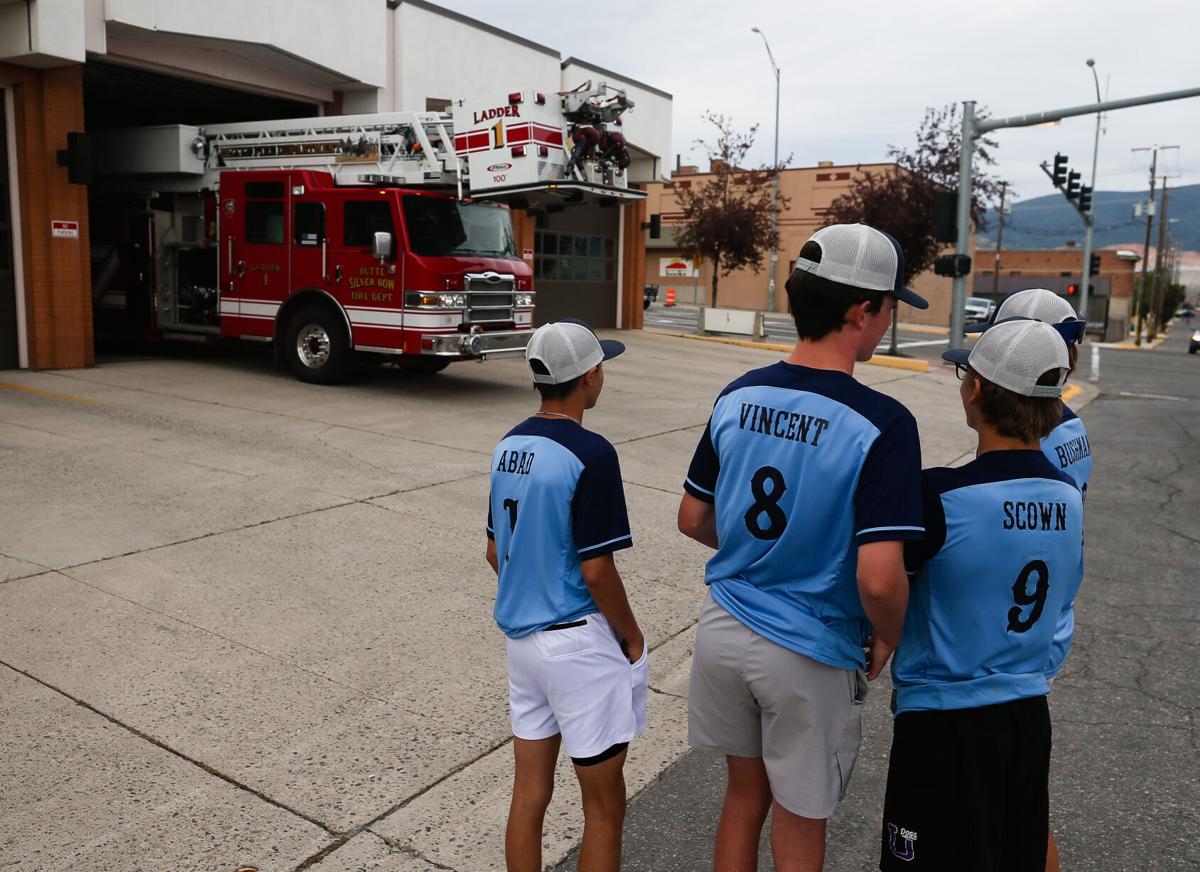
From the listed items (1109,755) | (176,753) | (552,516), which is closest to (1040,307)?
(552,516)

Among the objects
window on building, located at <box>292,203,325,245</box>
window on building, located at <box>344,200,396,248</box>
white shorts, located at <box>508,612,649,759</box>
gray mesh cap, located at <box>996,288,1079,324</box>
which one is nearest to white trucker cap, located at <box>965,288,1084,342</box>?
gray mesh cap, located at <box>996,288,1079,324</box>

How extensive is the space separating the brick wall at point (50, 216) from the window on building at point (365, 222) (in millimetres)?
4310

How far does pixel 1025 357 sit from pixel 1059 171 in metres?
29.0

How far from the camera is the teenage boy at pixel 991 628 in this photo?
238cm

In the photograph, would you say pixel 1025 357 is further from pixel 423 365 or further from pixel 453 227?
pixel 423 365

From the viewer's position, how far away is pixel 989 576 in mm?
2385

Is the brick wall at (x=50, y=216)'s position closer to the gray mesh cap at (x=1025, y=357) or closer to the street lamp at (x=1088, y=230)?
the gray mesh cap at (x=1025, y=357)

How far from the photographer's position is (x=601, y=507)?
2756 mm

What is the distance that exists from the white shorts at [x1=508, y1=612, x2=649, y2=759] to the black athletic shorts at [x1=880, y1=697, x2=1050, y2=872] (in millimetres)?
761

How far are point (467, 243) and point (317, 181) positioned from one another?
2180 mm

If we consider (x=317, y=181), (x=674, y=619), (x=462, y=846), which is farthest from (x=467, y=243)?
(x=462, y=846)

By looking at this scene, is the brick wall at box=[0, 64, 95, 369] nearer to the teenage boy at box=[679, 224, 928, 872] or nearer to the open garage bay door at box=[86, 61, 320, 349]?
the open garage bay door at box=[86, 61, 320, 349]

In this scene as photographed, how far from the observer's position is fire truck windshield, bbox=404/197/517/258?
1277 cm

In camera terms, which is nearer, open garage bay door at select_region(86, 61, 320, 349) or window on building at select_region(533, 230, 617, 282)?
open garage bay door at select_region(86, 61, 320, 349)
